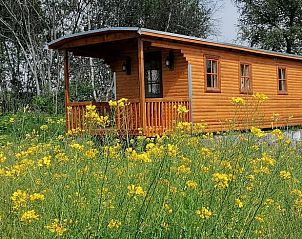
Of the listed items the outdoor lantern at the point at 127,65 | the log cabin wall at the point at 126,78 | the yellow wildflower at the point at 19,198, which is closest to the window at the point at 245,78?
the log cabin wall at the point at 126,78

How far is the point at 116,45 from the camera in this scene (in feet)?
44.2

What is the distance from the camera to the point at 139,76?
10672 millimetres

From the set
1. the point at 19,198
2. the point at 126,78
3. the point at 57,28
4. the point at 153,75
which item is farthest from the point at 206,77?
the point at 57,28

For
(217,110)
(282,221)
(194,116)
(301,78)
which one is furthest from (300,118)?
(282,221)

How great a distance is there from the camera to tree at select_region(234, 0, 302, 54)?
2919 cm

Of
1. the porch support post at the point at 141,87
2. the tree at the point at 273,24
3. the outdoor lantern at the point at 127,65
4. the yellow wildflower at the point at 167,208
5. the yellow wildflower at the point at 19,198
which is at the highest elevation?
the tree at the point at 273,24

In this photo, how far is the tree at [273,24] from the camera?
29188 millimetres

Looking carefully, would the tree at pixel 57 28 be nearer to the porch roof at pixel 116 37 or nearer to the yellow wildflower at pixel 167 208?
the porch roof at pixel 116 37

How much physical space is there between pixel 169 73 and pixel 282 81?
5504 millimetres

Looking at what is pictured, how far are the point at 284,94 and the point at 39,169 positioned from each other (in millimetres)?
14148

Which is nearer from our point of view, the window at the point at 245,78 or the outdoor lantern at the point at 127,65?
the outdoor lantern at the point at 127,65

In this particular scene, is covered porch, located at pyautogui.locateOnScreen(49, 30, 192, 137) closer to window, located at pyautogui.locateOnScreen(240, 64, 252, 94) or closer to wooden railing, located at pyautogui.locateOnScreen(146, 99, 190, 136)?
wooden railing, located at pyautogui.locateOnScreen(146, 99, 190, 136)

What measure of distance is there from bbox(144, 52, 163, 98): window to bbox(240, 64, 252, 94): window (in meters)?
2.84

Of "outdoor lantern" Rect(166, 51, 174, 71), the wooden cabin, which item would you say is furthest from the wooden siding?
"outdoor lantern" Rect(166, 51, 174, 71)
